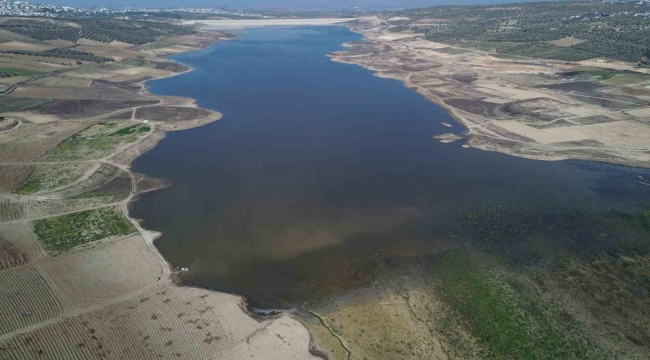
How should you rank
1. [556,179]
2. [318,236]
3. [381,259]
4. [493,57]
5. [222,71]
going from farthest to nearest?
[493,57], [222,71], [556,179], [318,236], [381,259]

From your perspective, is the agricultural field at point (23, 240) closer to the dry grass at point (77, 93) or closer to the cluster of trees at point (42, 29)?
the dry grass at point (77, 93)

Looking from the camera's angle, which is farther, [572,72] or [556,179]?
[572,72]

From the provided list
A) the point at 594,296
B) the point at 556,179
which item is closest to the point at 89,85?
the point at 556,179

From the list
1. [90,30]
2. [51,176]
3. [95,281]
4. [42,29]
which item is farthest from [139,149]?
[90,30]

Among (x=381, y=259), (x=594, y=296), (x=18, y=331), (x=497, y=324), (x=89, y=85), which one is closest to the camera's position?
(x=18, y=331)

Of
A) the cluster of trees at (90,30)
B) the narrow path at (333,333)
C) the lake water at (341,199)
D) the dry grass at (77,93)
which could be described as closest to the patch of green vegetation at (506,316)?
the lake water at (341,199)

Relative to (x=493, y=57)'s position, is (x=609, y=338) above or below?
below

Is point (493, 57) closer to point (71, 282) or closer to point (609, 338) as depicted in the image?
point (609, 338)

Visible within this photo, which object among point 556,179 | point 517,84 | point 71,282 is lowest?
point 71,282
